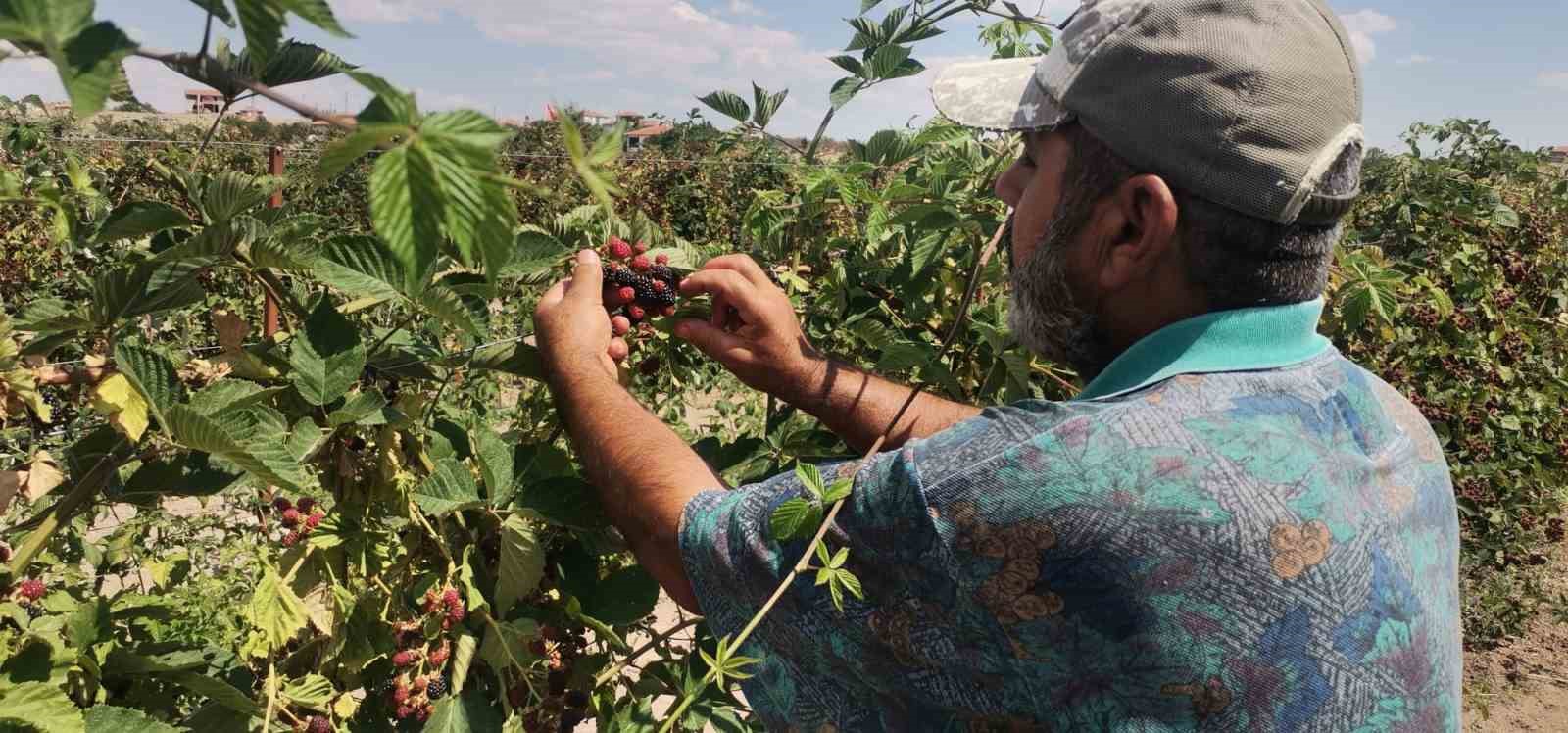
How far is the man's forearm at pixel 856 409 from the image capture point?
1795mm

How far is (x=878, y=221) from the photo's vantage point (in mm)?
2115

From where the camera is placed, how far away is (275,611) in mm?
1443

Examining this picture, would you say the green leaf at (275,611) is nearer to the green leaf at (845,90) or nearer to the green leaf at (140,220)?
the green leaf at (140,220)

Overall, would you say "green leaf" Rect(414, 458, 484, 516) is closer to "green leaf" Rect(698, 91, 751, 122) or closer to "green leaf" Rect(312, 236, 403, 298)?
"green leaf" Rect(312, 236, 403, 298)

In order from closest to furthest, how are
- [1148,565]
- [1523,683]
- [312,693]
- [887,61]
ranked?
[1148,565] < [312,693] < [887,61] < [1523,683]

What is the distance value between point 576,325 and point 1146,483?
2.59 feet

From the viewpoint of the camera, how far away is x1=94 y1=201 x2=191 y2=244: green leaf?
1.31 meters

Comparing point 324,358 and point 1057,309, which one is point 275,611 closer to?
point 324,358

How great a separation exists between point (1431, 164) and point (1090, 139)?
208 inches

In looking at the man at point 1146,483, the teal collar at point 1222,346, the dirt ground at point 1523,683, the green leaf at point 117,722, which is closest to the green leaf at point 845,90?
the man at point 1146,483

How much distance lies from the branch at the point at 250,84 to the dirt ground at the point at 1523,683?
5424mm

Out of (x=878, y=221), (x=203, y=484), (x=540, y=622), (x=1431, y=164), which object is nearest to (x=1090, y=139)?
(x=878, y=221)

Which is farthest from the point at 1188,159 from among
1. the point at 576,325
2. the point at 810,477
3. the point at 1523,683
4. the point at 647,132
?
the point at 1523,683

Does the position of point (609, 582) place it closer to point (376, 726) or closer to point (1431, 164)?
point (376, 726)
